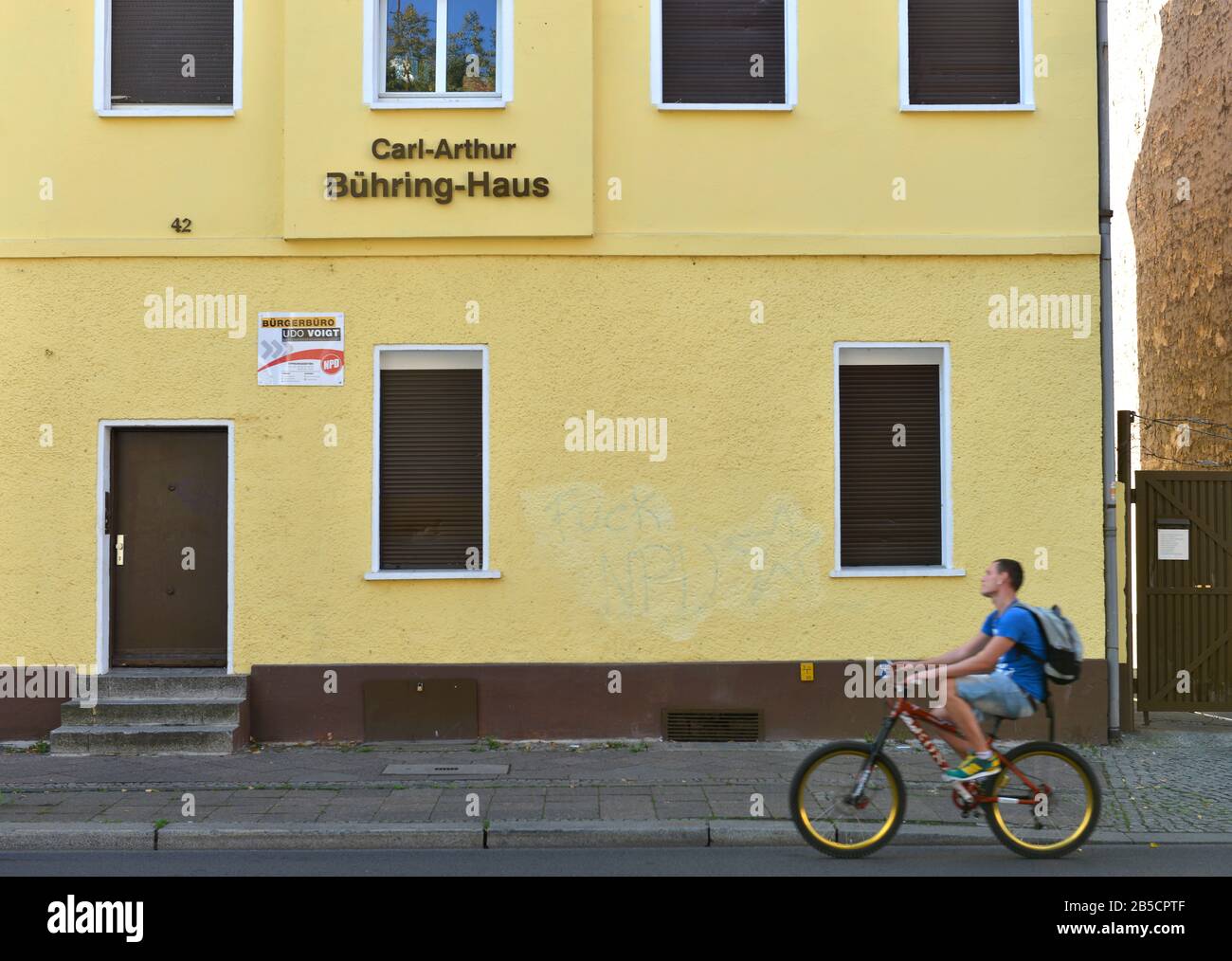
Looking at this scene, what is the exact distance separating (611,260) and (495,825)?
5.19m

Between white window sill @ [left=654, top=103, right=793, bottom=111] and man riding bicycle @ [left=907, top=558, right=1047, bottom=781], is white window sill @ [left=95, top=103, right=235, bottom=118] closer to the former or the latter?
white window sill @ [left=654, top=103, right=793, bottom=111]

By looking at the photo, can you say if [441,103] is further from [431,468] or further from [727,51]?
[431,468]

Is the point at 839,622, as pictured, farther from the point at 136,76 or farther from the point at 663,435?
the point at 136,76

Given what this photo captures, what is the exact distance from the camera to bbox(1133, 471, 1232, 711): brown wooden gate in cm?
1192

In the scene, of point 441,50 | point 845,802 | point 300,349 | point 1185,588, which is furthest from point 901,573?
point 441,50

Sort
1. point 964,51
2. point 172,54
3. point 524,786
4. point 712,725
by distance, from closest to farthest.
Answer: point 524,786 → point 712,725 → point 172,54 → point 964,51

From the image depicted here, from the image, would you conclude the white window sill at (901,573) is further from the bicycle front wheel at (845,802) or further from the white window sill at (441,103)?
the white window sill at (441,103)

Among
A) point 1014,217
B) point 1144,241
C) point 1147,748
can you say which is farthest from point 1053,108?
point 1144,241

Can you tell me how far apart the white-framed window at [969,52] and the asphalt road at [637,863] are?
22.1 ft

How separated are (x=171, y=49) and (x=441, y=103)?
2453 mm

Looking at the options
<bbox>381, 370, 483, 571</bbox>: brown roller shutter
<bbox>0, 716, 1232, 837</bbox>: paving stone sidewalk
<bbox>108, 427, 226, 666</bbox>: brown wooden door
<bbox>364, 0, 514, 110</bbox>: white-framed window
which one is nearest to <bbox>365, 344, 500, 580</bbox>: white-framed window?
<bbox>381, 370, 483, 571</bbox>: brown roller shutter

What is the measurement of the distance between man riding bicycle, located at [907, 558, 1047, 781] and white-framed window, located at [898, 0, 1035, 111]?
5.63 meters

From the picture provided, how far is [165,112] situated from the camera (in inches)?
439
